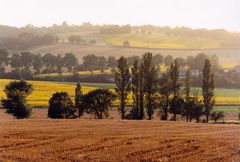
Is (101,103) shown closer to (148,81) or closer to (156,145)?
(148,81)

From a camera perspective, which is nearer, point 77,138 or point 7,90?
point 77,138

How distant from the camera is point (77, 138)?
34625mm

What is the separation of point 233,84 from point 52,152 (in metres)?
118

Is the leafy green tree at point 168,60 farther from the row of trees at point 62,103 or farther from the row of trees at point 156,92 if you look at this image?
the row of trees at point 156,92

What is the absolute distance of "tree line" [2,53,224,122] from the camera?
80.2 m

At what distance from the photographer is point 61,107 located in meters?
81.2

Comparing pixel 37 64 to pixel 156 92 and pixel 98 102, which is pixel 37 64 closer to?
pixel 98 102

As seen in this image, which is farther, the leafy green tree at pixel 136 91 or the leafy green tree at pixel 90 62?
the leafy green tree at pixel 90 62

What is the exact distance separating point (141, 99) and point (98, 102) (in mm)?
9203

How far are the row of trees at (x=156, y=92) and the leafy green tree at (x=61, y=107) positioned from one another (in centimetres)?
802

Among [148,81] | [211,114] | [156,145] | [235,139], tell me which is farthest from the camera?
[211,114]

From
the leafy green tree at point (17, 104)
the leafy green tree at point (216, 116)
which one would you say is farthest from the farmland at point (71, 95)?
the leafy green tree at point (216, 116)

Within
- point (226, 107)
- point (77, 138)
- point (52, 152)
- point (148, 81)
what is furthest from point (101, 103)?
point (52, 152)

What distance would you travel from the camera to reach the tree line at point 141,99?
3157 inches
